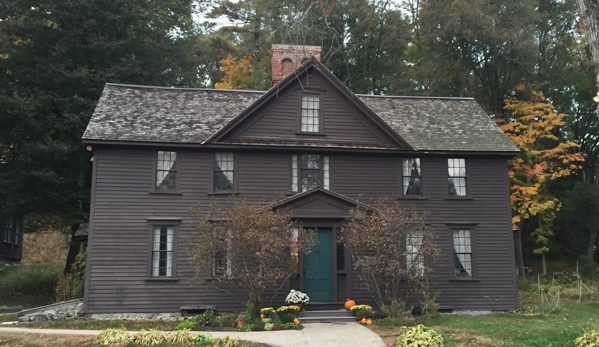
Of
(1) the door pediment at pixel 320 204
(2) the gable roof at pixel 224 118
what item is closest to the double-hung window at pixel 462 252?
(2) the gable roof at pixel 224 118

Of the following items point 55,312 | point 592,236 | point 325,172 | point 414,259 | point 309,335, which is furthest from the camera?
point 592,236

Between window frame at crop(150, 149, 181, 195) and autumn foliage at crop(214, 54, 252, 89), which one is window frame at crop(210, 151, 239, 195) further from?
autumn foliage at crop(214, 54, 252, 89)

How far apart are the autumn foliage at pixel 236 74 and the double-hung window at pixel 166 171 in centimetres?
1802

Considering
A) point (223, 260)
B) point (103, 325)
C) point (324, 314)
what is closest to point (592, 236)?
point (324, 314)

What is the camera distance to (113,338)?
498 inches

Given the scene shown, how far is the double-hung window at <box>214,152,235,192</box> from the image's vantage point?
63.4 ft

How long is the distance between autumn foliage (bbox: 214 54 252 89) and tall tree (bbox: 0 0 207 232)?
30.9ft

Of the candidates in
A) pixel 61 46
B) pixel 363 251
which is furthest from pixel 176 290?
pixel 61 46

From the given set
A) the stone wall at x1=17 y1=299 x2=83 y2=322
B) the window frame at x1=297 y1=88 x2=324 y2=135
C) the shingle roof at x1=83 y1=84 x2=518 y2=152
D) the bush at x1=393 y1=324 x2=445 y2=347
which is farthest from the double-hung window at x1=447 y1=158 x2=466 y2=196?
the stone wall at x1=17 y1=299 x2=83 y2=322

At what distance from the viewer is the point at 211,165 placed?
19.3 metres

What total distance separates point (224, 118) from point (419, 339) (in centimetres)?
1112

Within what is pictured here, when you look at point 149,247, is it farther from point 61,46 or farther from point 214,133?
point 61,46

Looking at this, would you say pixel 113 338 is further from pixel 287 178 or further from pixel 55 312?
pixel 287 178

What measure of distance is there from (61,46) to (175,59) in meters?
6.19
